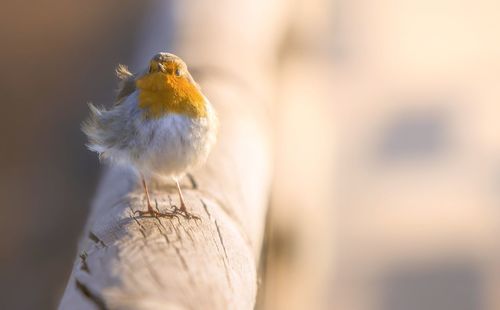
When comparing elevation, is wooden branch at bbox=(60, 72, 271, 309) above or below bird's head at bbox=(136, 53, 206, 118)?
below

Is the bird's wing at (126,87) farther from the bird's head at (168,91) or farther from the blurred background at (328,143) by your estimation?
the blurred background at (328,143)

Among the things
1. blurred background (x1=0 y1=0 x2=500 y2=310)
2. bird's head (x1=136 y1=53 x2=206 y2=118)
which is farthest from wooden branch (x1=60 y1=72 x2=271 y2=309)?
blurred background (x1=0 y1=0 x2=500 y2=310)

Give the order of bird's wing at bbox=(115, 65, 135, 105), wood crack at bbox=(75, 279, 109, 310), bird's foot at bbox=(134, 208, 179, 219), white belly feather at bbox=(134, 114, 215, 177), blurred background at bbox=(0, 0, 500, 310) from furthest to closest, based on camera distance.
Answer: blurred background at bbox=(0, 0, 500, 310) < bird's wing at bbox=(115, 65, 135, 105) < white belly feather at bbox=(134, 114, 215, 177) < bird's foot at bbox=(134, 208, 179, 219) < wood crack at bbox=(75, 279, 109, 310)

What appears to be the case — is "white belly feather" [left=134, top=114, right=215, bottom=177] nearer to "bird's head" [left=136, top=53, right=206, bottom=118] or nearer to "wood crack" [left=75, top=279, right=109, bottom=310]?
"bird's head" [left=136, top=53, right=206, bottom=118]

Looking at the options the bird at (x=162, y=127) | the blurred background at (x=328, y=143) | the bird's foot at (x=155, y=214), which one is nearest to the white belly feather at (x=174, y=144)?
the bird at (x=162, y=127)

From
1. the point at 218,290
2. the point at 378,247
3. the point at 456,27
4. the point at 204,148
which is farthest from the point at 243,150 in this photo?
the point at 456,27

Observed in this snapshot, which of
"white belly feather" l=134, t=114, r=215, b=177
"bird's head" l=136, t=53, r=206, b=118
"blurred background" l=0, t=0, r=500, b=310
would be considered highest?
"bird's head" l=136, t=53, r=206, b=118

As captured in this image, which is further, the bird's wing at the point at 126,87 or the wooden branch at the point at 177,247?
the bird's wing at the point at 126,87
